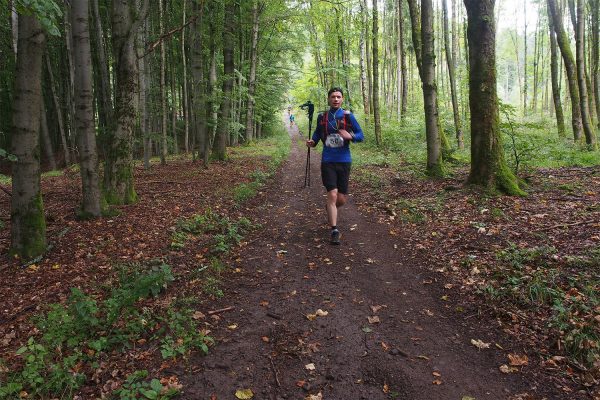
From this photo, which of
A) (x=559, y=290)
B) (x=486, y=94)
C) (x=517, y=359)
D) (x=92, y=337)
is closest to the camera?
(x=517, y=359)

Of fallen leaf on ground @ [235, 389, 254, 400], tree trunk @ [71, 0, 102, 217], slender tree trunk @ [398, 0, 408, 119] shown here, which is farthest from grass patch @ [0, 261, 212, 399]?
slender tree trunk @ [398, 0, 408, 119]

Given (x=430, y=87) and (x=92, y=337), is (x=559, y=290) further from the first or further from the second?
(x=430, y=87)

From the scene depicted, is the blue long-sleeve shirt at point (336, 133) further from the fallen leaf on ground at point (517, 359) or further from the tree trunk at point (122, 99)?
the tree trunk at point (122, 99)

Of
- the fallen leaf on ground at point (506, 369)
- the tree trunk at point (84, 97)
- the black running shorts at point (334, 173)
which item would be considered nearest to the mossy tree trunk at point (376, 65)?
the black running shorts at point (334, 173)

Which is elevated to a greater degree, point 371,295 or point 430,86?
point 430,86

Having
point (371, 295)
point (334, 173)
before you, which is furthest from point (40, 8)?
point (371, 295)

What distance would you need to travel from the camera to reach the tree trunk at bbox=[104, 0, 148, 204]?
791 centimetres

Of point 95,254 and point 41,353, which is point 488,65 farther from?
point 41,353

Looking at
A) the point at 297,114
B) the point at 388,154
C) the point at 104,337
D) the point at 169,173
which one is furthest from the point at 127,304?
the point at 297,114

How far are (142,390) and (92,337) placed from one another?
1.11 meters

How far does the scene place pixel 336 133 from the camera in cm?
645

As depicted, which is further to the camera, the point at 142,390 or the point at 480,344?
the point at 480,344

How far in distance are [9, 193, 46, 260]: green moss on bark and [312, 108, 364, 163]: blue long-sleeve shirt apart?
4320 millimetres

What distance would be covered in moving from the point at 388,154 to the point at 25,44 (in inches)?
583
